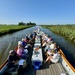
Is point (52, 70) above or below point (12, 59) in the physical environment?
below

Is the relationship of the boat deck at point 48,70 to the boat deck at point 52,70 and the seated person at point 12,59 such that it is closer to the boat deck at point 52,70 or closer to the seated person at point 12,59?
the boat deck at point 52,70

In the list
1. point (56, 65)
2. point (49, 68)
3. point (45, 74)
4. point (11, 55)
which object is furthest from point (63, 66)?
point (11, 55)

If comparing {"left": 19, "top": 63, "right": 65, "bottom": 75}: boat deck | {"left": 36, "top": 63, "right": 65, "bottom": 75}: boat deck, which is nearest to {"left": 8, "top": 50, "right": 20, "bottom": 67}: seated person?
{"left": 19, "top": 63, "right": 65, "bottom": 75}: boat deck

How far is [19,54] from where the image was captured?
8938mm

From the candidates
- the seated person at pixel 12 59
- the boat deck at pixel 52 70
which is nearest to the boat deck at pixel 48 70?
the boat deck at pixel 52 70

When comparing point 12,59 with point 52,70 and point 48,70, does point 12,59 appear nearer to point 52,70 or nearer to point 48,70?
point 48,70

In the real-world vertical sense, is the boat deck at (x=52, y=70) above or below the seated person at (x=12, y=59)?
below

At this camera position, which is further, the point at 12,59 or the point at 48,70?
the point at 12,59

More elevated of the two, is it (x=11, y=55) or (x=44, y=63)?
(x=11, y=55)

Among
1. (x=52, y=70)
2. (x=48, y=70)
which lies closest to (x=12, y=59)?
(x=48, y=70)

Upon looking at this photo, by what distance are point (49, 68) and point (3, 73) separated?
9.64 feet

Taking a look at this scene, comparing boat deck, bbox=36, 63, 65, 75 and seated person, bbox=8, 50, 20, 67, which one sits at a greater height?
seated person, bbox=8, 50, 20, 67

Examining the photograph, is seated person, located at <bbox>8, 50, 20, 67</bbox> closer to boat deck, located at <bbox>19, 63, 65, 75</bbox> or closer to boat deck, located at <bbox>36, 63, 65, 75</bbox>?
boat deck, located at <bbox>19, 63, 65, 75</bbox>

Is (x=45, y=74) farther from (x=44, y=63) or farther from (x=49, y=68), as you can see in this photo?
(x=44, y=63)
